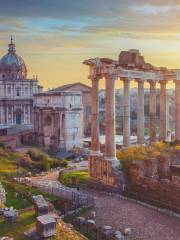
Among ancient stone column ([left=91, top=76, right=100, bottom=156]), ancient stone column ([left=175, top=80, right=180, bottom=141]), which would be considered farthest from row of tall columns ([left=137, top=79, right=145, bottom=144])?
ancient stone column ([left=91, top=76, right=100, bottom=156])

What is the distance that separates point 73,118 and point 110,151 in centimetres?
2695

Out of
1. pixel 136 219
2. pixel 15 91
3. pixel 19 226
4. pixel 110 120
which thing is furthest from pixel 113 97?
pixel 15 91

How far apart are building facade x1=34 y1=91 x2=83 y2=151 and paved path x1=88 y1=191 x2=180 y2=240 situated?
93.1 ft

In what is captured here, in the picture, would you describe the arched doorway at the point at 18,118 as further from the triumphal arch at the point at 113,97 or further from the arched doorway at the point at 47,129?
the triumphal arch at the point at 113,97

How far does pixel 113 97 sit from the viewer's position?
71.9 feet

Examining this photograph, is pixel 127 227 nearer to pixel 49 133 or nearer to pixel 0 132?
pixel 49 133

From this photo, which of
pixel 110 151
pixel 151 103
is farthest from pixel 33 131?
pixel 110 151

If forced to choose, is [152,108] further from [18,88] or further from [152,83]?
[18,88]

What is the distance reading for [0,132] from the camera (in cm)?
5131

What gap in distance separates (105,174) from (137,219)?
18.6ft

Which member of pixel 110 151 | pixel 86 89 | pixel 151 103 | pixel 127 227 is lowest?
pixel 127 227

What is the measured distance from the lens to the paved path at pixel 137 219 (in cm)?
1466

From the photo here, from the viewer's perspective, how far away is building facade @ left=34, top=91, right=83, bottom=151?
47281 millimetres

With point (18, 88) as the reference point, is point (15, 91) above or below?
below
